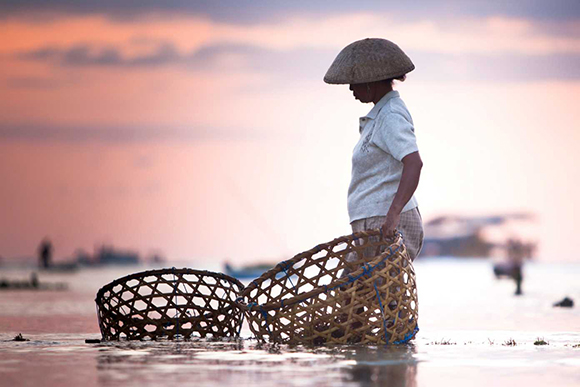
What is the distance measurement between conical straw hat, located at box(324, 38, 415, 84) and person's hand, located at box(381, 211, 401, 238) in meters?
0.93

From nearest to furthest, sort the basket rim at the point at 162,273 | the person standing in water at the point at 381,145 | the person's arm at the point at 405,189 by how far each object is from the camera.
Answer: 1. the person's arm at the point at 405,189
2. the person standing in water at the point at 381,145
3. the basket rim at the point at 162,273

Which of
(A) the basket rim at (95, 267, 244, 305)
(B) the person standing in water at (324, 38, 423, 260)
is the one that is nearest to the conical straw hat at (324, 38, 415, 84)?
(B) the person standing in water at (324, 38, 423, 260)

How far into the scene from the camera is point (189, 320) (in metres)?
7.04

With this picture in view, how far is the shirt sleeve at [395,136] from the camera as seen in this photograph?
608cm

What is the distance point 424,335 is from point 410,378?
305 cm

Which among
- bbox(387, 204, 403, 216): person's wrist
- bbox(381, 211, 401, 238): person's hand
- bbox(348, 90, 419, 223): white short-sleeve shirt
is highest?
bbox(348, 90, 419, 223): white short-sleeve shirt

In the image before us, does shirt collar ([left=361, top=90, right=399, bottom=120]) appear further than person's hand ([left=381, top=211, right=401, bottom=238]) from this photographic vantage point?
Yes

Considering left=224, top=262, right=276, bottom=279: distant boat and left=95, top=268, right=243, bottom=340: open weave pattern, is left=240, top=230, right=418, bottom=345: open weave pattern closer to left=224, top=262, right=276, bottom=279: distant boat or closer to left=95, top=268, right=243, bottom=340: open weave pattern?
left=95, top=268, right=243, bottom=340: open weave pattern

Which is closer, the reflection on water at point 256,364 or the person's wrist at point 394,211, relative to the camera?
the reflection on water at point 256,364

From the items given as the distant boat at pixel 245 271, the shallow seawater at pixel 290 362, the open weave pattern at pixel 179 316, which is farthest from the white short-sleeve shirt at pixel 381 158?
the distant boat at pixel 245 271

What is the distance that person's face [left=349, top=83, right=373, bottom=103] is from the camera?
6.48 m

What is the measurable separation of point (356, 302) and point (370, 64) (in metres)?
1.55

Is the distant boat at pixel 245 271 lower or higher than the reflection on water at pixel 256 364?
higher

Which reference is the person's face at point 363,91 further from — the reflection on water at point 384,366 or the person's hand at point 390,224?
the reflection on water at point 384,366
